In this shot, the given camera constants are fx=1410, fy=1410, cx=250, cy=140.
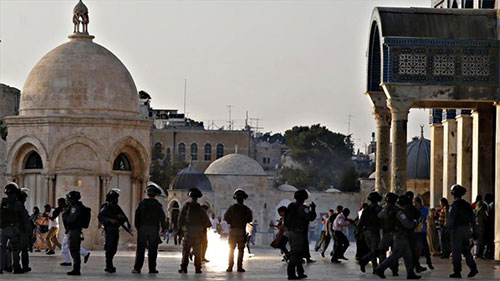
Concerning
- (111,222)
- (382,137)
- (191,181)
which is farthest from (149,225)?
(191,181)

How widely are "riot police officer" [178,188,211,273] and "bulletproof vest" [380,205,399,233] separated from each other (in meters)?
2.79

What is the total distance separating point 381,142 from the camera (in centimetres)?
2747

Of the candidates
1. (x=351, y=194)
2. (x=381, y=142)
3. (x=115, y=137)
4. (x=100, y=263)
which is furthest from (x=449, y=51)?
(x=351, y=194)

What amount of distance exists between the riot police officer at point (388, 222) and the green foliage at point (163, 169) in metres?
78.1

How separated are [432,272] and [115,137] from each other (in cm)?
2080

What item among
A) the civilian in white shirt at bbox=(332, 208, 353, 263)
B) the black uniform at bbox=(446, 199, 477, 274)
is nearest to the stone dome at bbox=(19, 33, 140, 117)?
the civilian in white shirt at bbox=(332, 208, 353, 263)

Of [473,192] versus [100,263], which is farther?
[473,192]

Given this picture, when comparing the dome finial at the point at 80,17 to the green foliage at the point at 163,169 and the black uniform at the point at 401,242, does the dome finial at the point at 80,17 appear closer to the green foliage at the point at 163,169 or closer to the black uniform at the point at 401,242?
the black uniform at the point at 401,242

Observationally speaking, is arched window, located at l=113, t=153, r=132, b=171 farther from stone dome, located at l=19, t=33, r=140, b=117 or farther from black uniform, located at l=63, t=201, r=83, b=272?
black uniform, located at l=63, t=201, r=83, b=272

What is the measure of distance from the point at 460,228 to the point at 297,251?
8.30ft

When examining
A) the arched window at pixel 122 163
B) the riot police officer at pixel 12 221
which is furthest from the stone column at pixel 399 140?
the arched window at pixel 122 163

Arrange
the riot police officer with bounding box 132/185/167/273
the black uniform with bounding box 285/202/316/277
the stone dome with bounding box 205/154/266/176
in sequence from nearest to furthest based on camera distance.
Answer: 1. the black uniform with bounding box 285/202/316/277
2. the riot police officer with bounding box 132/185/167/273
3. the stone dome with bounding box 205/154/266/176

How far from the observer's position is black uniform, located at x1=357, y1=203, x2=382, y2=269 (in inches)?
862

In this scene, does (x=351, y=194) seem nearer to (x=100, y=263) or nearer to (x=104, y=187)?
(x=104, y=187)
